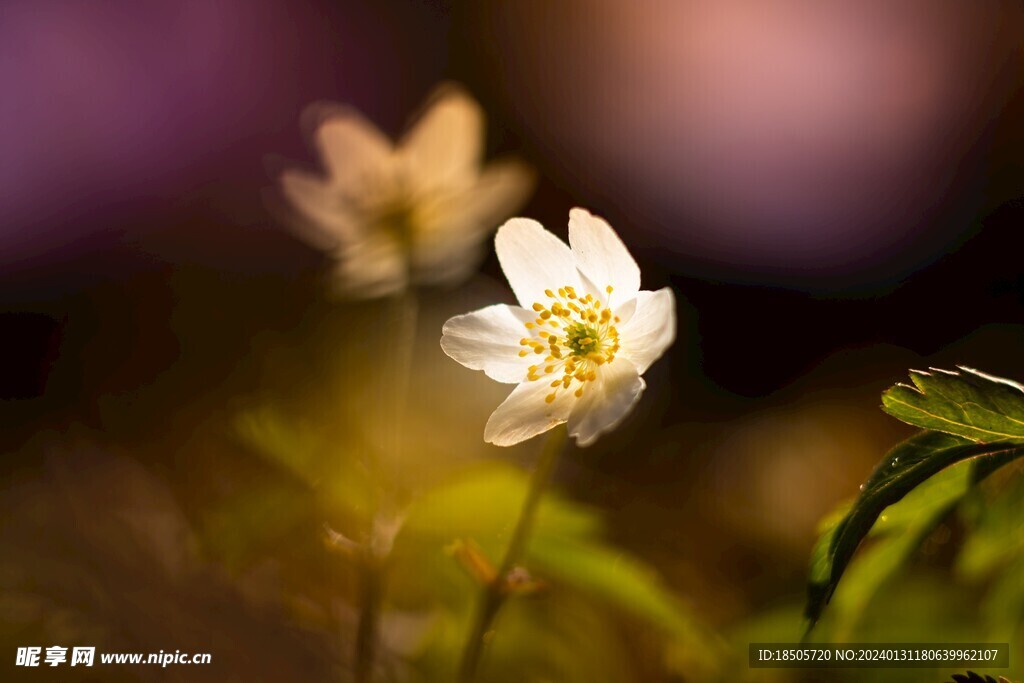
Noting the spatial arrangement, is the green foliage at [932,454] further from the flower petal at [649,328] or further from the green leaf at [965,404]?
the flower petal at [649,328]

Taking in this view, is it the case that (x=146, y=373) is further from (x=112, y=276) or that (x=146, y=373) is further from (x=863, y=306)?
(x=863, y=306)

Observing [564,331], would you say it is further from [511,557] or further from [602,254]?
[511,557]

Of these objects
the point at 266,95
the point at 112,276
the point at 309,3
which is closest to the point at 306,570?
the point at 112,276

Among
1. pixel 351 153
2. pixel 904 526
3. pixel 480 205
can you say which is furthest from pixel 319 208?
pixel 904 526

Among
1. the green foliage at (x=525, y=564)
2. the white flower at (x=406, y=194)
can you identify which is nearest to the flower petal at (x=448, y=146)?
the white flower at (x=406, y=194)

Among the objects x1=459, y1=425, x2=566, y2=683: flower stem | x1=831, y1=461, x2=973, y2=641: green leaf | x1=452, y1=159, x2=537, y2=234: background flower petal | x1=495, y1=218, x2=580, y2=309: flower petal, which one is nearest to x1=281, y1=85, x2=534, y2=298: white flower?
x1=452, y1=159, x2=537, y2=234: background flower petal

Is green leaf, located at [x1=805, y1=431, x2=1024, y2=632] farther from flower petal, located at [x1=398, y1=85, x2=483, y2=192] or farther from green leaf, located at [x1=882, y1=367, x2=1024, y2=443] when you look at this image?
flower petal, located at [x1=398, y1=85, x2=483, y2=192]
